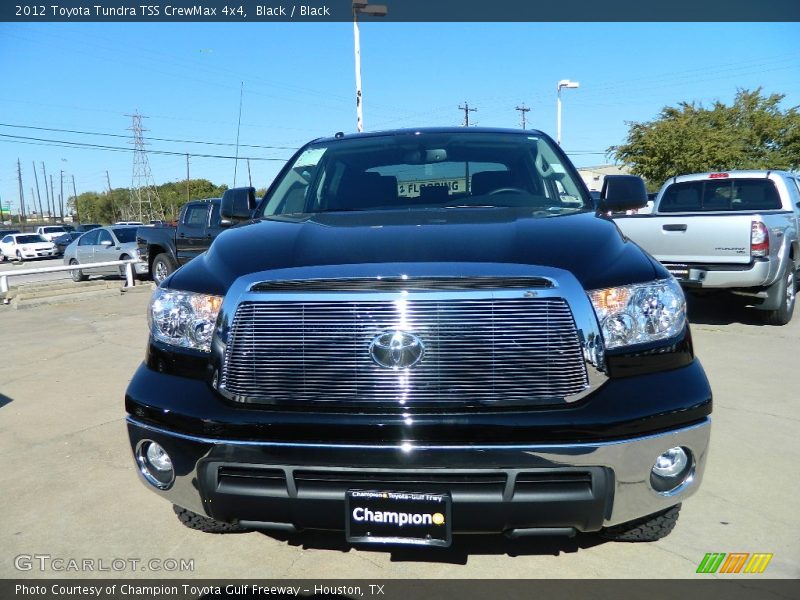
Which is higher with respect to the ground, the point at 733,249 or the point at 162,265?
the point at 733,249

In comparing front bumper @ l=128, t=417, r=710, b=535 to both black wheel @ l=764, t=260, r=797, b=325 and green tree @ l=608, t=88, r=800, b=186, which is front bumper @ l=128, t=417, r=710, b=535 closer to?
black wheel @ l=764, t=260, r=797, b=325

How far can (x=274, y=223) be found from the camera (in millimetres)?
3039

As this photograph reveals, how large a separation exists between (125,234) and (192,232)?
18.5ft

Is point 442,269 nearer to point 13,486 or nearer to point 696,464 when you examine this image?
point 696,464

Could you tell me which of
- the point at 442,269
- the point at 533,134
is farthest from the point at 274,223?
the point at 533,134

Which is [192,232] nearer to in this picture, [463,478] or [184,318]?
[184,318]

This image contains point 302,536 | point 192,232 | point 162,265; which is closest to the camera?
point 302,536

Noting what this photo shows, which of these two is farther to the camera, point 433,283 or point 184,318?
point 184,318

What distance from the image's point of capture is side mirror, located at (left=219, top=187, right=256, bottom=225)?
4.01 m

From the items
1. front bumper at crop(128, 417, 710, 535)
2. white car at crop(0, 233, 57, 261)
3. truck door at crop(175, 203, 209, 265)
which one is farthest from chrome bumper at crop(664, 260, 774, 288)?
white car at crop(0, 233, 57, 261)

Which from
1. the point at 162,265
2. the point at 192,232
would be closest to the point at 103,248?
the point at 162,265

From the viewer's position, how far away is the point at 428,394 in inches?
84.7

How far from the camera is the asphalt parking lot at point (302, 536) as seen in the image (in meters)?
2.69

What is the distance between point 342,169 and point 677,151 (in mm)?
28990
